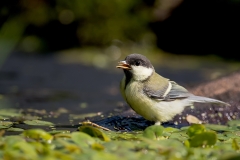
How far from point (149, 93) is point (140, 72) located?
25cm

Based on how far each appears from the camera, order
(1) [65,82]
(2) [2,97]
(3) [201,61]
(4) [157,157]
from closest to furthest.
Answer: (4) [157,157] → (2) [2,97] → (1) [65,82] → (3) [201,61]

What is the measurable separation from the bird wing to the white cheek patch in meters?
0.06

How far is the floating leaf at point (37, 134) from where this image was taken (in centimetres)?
357

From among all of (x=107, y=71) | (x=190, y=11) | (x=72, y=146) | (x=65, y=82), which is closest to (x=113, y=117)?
(x=72, y=146)

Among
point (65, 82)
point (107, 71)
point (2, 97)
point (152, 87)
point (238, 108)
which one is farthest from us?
point (107, 71)

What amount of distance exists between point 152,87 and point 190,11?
583cm

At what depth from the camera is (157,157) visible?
11.0 feet

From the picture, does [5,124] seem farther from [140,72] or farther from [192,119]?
[192,119]

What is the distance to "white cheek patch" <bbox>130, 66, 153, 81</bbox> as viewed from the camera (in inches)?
201

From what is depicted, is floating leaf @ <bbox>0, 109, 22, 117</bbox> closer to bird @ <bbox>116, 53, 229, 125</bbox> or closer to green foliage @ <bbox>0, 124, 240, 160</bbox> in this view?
bird @ <bbox>116, 53, 229, 125</bbox>

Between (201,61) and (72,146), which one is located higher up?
(201,61)

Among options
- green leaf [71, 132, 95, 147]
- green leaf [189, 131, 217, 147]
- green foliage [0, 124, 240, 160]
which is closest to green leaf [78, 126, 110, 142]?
green foliage [0, 124, 240, 160]

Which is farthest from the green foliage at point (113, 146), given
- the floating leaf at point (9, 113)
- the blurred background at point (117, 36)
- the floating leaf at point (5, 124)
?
the blurred background at point (117, 36)

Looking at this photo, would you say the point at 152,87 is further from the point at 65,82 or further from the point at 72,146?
the point at 65,82
